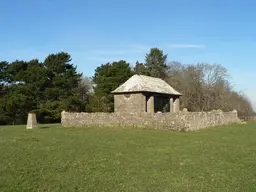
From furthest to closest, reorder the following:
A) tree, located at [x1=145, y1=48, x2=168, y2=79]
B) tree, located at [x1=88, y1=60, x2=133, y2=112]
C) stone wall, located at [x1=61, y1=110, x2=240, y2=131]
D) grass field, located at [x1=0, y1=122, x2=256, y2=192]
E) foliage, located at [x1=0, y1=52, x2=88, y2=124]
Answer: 1. tree, located at [x1=145, y1=48, x2=168, y2=79]
2. tree, located at [x1=88, y1=60, x2=133, y2=112]
3. foliage, located at [x1=0, y1=52, x2=88, y2=124]
4. stone wall, located at [x1=61, y1=110, x2=240, y2=131]
5. grass field, located at [x1=0, y1=122, x2=256, y2=192]

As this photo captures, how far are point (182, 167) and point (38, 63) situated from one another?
44.7 metres

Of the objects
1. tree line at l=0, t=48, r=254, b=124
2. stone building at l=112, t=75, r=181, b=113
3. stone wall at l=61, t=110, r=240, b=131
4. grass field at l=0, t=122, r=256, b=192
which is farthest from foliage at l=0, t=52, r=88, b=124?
grass field at l=0, t=122, r=256, b=192

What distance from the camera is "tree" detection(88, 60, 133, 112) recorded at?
162ft

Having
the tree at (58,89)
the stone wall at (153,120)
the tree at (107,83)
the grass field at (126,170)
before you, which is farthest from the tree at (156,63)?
the grass field at (126,170)

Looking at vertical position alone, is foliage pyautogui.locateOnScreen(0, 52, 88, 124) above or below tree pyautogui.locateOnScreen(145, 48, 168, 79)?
below

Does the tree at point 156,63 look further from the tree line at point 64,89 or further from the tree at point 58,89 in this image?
the tree at point 58,89

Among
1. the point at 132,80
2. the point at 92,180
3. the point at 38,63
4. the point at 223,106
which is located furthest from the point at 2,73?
the point at 92,180

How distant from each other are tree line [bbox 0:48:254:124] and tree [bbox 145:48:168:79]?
2490 mm

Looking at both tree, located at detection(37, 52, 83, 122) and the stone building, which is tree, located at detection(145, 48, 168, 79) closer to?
tree, located at detection(37, 52, 83, 122)

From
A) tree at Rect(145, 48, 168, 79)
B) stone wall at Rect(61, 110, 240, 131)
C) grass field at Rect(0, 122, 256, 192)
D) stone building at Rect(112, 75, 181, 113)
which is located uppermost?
tree at Rect(145, 48, 168, 79)

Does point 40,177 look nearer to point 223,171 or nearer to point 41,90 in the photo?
point 223,171

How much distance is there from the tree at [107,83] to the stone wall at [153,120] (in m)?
19.8

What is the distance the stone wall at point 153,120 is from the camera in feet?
75.5

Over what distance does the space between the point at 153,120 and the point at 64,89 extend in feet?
89.2
